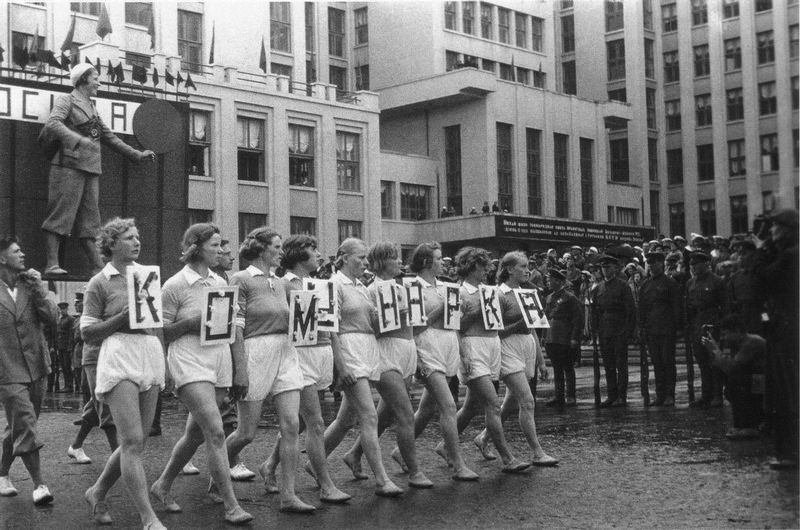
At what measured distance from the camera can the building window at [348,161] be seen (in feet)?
164

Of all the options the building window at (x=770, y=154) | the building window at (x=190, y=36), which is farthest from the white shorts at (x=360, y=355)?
the building window at (x=190, y=36)

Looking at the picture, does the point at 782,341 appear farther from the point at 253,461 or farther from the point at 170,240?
the point at 170,240

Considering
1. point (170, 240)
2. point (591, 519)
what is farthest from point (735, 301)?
point (170, 240)

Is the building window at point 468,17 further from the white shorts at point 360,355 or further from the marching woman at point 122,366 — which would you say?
the marching woman at point 122,366

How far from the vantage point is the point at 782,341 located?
5477mm

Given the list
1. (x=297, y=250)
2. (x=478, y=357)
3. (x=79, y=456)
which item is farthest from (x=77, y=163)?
(x=478, y=357)

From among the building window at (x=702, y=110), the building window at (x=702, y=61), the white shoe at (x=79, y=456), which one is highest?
the building window at (x=702, y=61)

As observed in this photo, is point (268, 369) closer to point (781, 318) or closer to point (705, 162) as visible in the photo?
point (705, 162)

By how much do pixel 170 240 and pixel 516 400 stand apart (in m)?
8.72

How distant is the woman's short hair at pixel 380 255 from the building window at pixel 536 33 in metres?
55.3

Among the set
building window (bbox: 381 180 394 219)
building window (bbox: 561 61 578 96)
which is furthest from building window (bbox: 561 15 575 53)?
building window (bbox: 381 180 394 219)

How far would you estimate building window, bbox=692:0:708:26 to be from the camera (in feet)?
21.1

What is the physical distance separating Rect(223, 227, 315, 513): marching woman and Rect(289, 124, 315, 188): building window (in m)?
39.5

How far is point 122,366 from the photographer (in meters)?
7.49
